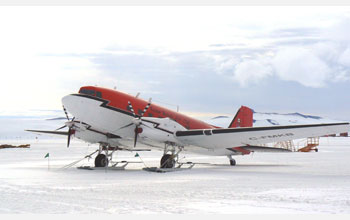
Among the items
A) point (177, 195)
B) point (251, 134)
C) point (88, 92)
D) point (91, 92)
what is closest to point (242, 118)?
point (251, 134)

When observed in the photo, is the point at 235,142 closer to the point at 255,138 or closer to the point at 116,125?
the point at 255,138

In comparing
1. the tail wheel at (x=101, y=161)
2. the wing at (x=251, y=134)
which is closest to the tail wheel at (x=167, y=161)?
the wing at (x=251, y=134)

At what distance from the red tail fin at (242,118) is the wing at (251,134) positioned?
6.60 meters

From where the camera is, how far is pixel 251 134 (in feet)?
89.8

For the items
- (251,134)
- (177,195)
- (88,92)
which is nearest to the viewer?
(177,195)

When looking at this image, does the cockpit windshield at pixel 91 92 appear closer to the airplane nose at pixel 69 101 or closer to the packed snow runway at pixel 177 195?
the airplane nose at pixel 69 101

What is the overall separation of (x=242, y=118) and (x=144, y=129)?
12.0 metres

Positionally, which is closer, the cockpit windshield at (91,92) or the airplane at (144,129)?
the airplane at (144,129)

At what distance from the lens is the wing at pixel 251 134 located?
25891 millimetres

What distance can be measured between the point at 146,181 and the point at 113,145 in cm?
960

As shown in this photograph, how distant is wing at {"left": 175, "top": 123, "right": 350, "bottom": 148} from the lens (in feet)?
84.9

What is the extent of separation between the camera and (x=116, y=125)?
27.4 meters

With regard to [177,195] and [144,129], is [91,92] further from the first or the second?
[177,195]

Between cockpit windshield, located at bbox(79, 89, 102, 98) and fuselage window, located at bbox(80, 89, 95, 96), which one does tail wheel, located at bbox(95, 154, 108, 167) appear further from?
fuselage window, located at bbox(80, 89, 95, 96)
